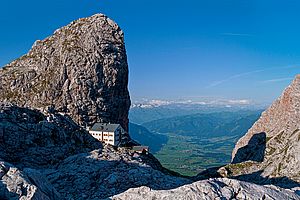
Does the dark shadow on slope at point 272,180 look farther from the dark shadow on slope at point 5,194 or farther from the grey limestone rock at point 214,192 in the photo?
the dark shadow on slope at point 5,194

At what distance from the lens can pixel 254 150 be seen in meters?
99.5

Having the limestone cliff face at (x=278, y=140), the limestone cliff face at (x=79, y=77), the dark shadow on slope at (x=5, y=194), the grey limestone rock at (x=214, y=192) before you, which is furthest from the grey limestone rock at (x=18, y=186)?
the limestone cliff face at (x=79, y=77)

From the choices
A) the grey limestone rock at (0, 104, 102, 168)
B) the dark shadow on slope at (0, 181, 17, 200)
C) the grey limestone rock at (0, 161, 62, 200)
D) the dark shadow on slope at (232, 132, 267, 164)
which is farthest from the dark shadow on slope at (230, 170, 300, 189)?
the dark shadow on slope at (0, 181, 17, 200)

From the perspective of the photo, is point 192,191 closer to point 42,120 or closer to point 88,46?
point 42,120

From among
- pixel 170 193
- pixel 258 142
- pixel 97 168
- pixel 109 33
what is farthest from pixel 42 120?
pixel 109 33

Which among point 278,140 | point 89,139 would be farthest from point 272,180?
point 278,140

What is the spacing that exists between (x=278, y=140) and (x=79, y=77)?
7695 centimetres

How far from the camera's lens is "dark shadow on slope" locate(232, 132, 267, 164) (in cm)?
9262

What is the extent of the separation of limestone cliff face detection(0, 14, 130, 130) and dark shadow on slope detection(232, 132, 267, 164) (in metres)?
52.2

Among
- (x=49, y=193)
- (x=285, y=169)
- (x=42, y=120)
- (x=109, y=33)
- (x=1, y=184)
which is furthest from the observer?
(x=109, y=33)

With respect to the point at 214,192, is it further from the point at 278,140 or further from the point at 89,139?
the point at 278,140

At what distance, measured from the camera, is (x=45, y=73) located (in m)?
132

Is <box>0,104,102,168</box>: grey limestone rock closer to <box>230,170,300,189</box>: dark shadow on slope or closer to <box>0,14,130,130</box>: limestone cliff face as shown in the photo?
<box>230,170,300,189</box>: dark shadow on slope

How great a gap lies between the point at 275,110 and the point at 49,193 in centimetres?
10756
